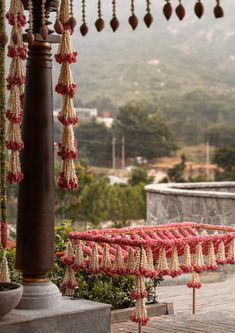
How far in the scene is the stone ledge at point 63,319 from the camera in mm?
5203

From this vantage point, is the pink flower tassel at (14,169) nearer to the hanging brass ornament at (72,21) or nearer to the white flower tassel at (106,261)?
the hanging brass ornament at (72,21)

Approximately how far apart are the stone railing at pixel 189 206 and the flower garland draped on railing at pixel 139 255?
13.0 feet

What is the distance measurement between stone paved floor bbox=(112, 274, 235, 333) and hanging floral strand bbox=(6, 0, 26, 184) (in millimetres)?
1955

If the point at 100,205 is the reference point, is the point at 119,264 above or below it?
below

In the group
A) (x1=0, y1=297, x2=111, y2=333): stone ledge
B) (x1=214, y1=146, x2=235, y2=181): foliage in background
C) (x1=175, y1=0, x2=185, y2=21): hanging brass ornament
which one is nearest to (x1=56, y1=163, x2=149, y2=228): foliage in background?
(x1=214, y1=146, x2=235, y2=181): foliage in background

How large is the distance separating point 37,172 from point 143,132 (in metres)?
53.3

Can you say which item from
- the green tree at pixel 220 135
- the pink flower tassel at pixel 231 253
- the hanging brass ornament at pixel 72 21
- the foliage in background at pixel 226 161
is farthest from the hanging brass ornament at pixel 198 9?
the green tree at pixel 220 135

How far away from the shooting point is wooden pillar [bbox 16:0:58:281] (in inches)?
222

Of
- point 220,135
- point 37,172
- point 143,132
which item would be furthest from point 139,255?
point 220,135

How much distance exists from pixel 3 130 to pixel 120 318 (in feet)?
8.14

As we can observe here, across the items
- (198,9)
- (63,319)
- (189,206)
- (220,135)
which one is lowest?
(63,319)

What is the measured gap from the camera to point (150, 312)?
24.4 ft

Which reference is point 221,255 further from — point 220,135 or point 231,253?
point 220,135

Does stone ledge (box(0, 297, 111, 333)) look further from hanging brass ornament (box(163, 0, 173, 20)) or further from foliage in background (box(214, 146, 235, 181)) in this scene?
foliage in background (box(214, 146, 235, 181))
